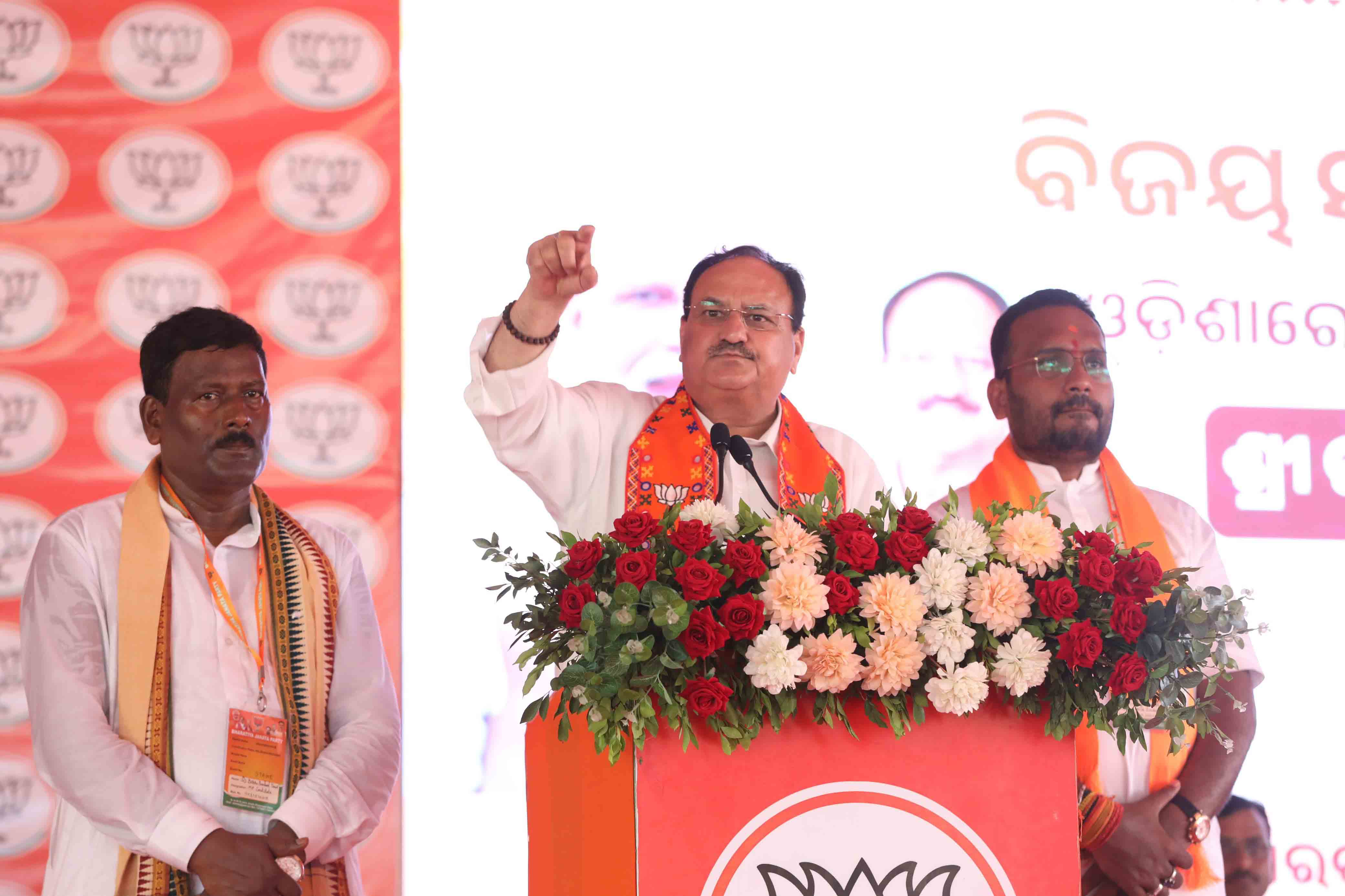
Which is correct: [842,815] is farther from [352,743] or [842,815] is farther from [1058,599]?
[352,743]

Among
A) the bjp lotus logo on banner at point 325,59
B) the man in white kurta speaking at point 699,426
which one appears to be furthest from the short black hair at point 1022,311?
A: the bjp lotus logo on banner at point 325,59

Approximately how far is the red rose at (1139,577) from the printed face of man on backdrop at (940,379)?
218cm

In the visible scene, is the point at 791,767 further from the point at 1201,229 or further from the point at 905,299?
the point at 1201,229

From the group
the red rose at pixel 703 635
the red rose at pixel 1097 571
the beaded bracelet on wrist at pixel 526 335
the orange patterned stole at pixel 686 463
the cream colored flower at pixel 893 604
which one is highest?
the beaded bracelet on wrist at pixel 526 335

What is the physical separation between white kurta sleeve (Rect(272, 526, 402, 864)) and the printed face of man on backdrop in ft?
5.67

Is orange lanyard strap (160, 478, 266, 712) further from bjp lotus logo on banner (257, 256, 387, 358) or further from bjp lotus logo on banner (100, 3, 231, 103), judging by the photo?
bjp lotus logo on banner (100, 3, 231, 103)

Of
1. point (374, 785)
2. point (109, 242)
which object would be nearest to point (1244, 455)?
point (374, 785)

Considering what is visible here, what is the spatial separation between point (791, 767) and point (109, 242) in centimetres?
288

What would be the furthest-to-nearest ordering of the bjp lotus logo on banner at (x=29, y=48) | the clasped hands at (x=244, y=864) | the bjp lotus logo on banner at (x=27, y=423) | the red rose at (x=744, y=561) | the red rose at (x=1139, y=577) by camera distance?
the bjp lotus logo on banner at (x=29, y=48) → the bjp lotus logo on banner at (x=27, y=423) → the clasped hands at (x=244, y=864) → the red rose at (x=1139, y=577) → the red rose at (x=744, y=561)

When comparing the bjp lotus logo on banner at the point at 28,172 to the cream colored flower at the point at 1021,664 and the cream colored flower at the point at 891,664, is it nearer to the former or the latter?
the cream colored flower at the point at 891,664

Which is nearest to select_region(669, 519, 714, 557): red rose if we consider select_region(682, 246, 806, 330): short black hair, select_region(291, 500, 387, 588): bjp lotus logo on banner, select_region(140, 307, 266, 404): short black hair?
select_region(682, 246, 806, 330): short black hair

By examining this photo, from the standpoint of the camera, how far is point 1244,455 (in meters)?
4.47

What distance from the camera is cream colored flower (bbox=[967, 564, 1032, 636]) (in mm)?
2025

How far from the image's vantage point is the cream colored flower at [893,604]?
A: 6.46 feet
